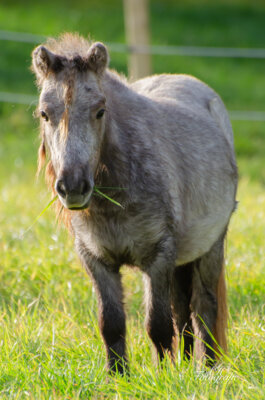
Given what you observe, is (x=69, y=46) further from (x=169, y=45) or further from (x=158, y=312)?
(x=169, y=45)

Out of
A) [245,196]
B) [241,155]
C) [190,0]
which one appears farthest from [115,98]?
[190,0]

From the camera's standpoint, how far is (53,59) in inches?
128

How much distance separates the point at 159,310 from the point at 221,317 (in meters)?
0.66

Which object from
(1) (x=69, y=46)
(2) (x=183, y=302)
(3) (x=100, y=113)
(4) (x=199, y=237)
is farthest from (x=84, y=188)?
(2) (x=183, y=302)

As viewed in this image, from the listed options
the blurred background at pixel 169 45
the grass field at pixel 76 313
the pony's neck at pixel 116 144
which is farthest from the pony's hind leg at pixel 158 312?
the blurred background at pixel 169 45

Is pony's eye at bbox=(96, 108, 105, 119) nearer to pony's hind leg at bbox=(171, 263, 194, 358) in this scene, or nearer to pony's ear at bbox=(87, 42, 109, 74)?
pony's ear at bbox=(87, 42, 109, 74)

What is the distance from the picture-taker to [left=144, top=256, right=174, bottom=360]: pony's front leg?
142 inches

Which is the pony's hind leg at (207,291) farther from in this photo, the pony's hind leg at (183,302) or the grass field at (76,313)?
the grass field at (76,313)

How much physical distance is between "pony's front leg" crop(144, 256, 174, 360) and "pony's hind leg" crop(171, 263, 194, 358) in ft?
2.39

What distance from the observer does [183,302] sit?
4430mm

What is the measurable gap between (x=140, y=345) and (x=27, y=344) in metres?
0.63

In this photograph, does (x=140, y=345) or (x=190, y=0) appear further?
(x=190, y=0)

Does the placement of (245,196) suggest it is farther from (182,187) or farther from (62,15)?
(62,15)

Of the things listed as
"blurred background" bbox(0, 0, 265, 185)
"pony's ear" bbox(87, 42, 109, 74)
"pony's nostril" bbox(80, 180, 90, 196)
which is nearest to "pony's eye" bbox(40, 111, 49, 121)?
"pony's ear" bbox(87, 42, 109, 74)
